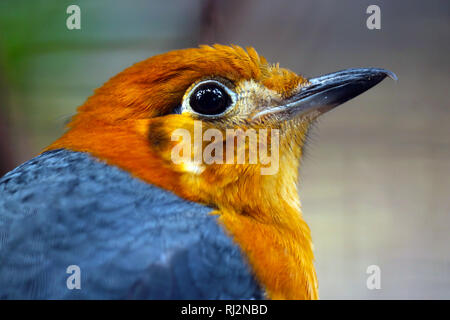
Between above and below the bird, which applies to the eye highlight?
above

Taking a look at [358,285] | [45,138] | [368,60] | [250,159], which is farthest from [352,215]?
[45,138]

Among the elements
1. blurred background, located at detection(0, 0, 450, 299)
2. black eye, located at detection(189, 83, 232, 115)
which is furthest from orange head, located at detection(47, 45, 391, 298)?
blurred background, located at detection(0, 0, 450, 299)

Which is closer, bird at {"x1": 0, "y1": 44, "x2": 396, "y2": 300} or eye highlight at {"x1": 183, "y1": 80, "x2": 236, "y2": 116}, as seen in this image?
bird at {"x1": 0, "y1": 44, "x2": 396, "y2": 300}

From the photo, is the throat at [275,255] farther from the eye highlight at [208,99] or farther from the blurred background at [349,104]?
the blurred background at [349,104]

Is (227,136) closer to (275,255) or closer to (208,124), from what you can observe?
(208,124)

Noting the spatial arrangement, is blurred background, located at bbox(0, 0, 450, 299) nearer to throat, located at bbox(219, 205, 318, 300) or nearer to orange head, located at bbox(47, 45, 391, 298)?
orange head, located at bbox(47, 45, 391, 298)

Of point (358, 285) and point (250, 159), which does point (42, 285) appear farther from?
point (358, 285)
